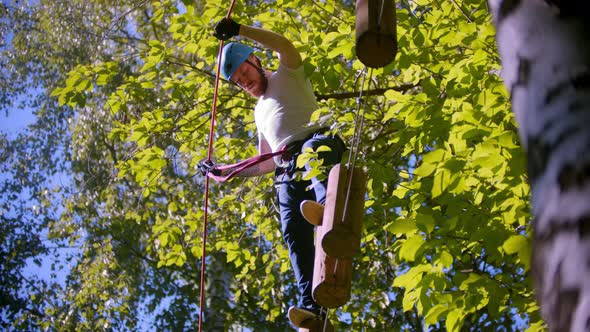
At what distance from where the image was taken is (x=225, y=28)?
3.33 meters

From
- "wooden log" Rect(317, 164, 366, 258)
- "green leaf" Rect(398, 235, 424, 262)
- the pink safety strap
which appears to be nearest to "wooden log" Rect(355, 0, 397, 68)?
"wooden log" Rect(317, 164, 366, 258)

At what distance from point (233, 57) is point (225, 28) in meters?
0.31

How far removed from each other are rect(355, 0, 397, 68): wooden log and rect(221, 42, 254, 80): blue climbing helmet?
1528 millimetres

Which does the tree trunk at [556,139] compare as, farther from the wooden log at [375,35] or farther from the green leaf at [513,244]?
the green leaf at [513,244]

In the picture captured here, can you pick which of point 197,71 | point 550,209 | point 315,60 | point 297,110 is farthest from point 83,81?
point 550,209

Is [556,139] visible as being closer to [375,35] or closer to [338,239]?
[375,35]

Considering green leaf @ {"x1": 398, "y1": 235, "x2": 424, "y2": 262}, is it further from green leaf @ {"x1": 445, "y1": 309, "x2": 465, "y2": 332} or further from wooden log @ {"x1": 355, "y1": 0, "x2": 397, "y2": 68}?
wooden log @ {"x1": 355, "y1": 0, "x2": 397, "y2": 68}

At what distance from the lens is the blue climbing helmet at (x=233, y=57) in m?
3.63

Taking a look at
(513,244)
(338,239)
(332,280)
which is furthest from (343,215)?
(513,244)

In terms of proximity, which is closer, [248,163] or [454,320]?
[454,320]

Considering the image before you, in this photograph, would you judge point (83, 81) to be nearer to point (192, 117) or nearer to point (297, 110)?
point (192, 117)

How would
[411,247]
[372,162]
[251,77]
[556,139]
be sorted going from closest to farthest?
1. [556,139]
2. [411,247]
3. [251,77]
4. [372,162]

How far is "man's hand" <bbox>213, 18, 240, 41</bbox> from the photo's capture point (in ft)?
10.9

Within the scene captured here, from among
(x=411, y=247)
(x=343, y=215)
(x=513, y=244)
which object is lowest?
(x=513, y=244)
